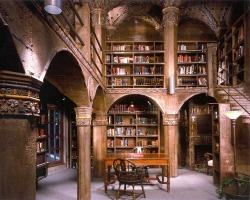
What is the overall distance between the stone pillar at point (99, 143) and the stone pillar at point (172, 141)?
6.33 feet

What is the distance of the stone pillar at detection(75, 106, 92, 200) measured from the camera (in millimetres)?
5135

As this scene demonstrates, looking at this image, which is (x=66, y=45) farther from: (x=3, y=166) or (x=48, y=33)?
(x=3, y=166)

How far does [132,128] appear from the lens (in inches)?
394

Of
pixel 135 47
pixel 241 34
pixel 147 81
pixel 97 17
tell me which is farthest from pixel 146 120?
pixel 241 34

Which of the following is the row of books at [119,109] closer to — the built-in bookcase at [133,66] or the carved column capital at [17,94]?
the built-in bookcase at [133,66]

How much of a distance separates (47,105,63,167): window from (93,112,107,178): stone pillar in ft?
6.74

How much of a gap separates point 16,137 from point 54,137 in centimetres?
797

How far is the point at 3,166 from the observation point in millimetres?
1944

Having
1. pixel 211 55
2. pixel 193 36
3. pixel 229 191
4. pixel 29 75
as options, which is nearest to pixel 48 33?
pixel 29 75

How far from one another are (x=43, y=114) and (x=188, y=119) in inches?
203

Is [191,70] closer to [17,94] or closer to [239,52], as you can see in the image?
[239,52]

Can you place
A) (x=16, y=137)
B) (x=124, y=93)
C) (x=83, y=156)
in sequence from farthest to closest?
(x=124, y=93)
(x=83, y=156)
(x=16, y=137)

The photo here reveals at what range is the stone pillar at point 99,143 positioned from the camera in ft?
26.9

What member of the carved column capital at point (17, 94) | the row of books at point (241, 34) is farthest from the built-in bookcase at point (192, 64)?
the carved column capital at point (17, 94)
